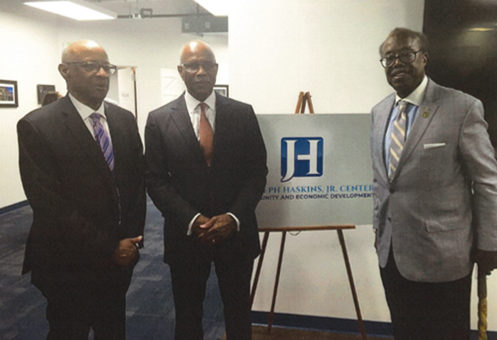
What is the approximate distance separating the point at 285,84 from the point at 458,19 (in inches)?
42.7

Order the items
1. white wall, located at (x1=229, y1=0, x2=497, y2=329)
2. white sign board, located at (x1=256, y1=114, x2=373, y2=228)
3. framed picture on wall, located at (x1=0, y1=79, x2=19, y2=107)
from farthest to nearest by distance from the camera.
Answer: framed picture on wall, located at (x1=0, y1=79, x2=19, y2=107)
white wall, located at (x1=229, y1=0, x2=497, y2=329)
white sign board, located at (x1=256, y1=114, x2=373, y2=228)

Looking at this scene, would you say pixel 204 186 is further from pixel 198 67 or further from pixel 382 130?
pixel 382 130

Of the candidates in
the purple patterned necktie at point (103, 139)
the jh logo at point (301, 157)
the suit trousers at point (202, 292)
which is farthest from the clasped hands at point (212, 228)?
the jh logo at point (301, 157)

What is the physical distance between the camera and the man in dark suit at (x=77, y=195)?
176cm

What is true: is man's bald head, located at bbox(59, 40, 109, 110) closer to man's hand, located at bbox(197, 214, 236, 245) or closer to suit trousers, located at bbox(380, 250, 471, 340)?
man's hand, located at bbox(197, 214, 236, 245)

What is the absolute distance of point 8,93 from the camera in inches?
243

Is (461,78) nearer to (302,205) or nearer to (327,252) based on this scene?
(302,205)

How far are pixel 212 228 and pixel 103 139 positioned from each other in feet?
2.22

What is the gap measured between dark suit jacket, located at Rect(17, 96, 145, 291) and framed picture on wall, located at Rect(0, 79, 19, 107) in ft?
16.7

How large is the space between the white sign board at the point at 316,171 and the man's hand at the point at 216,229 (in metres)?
0.54

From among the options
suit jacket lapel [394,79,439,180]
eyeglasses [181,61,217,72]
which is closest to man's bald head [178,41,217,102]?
eyeglasses [181,61,217,72]

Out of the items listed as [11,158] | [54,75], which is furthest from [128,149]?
[54,75]

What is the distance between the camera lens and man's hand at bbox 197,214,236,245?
1.97 metres

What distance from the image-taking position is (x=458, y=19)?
2.29 metres
